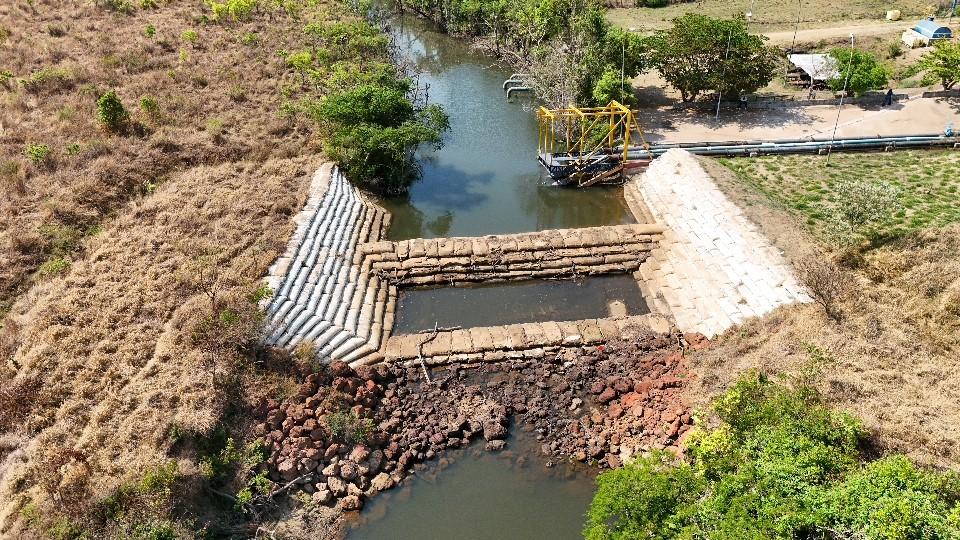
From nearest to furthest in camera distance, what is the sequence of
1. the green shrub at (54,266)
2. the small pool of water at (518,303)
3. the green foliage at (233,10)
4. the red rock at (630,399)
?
1. the red rock at (630,399)
2. the green shrub at (54,266)
3. the small pool of water at (518,303)
4. the green foliage at (233,10)

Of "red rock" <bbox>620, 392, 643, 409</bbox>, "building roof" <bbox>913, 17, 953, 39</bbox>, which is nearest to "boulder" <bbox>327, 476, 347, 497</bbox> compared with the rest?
"red rock" <bbox>620, 392, 643, 409</bbox>

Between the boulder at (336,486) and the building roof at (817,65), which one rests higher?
the building roof at (817,65)

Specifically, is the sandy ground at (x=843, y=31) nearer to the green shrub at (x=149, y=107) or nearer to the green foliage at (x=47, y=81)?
the green shrub at (x=149, y=107)

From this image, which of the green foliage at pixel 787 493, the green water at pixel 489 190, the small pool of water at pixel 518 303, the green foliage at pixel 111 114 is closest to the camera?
the green foliage at pixel 787 493

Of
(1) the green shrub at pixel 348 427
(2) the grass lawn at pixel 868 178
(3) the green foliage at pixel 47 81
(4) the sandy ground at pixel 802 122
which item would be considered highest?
(3) the green foliage at pixel 47 81

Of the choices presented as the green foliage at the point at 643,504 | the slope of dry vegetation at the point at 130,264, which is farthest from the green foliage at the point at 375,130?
the green foliage at the point at 643,504

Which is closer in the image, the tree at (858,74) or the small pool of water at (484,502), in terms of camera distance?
the small pool of water at (484,502)

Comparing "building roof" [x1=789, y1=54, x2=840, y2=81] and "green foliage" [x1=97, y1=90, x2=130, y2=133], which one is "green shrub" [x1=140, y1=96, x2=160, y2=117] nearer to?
"green foliage" [x1=97, y1=90, x2=130, y2=133]
